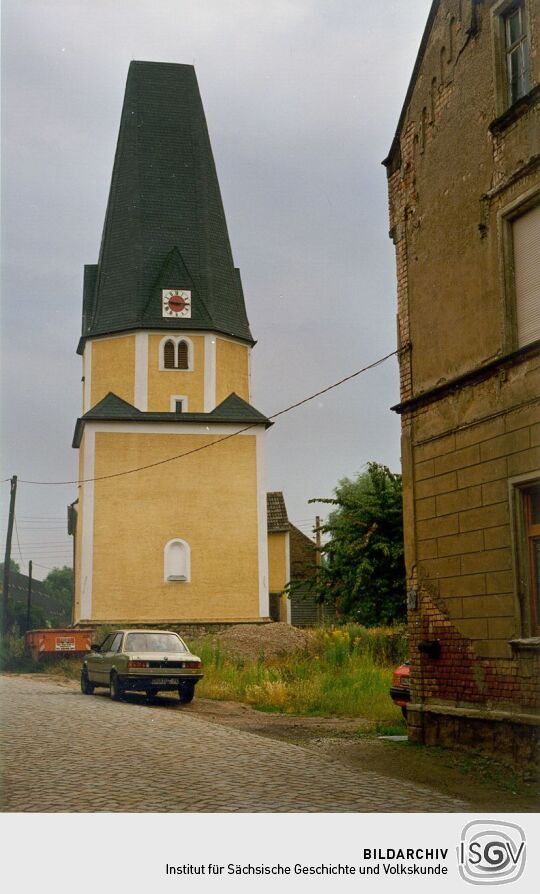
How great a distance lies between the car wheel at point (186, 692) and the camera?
2189 cm

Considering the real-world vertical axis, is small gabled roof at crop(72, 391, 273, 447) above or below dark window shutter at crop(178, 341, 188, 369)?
below

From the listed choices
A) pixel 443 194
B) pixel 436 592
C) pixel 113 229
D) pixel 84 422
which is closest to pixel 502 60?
pixel 443 194

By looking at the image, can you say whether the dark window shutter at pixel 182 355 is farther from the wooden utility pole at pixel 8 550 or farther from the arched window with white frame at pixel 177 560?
the wooden utility pole at pixel 8 550

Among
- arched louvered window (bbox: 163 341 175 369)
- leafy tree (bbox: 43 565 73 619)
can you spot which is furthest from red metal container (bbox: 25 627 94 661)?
leafy tree (bbox: 43 565 73 619)

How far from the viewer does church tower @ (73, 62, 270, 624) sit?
134 ft

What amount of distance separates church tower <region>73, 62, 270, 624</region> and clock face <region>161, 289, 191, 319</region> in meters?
0.06

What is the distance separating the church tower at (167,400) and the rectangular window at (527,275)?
29.8 metres

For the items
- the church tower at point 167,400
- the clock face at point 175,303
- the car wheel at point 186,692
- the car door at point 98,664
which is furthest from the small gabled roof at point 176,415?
the car wheel at point 186,692

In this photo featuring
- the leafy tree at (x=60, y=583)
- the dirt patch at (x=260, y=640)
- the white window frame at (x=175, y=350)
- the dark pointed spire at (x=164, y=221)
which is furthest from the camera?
the leafy tree at (x=60, y=583)

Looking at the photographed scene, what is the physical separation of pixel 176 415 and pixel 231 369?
3.48 metres

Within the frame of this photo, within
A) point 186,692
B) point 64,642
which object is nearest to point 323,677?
point 186,692

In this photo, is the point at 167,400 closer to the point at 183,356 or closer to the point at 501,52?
the point at 183,356
